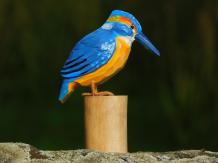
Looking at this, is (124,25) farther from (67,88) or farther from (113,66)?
(67,88)

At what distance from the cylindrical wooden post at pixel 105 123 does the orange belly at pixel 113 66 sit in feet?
0.29

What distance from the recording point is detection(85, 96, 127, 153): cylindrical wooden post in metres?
2.04

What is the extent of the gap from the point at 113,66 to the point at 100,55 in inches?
2.4

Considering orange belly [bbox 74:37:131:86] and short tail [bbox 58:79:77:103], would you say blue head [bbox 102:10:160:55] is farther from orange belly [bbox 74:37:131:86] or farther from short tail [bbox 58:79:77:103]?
short tail [bbox 58:79:77:103]

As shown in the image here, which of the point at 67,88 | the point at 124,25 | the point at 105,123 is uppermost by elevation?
the point at 124,25

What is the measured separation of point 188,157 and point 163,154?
0.08m

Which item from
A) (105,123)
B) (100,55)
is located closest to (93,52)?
(100,55)

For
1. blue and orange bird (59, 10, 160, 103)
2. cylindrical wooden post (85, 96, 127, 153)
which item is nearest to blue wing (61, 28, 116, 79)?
blue and orange bird (59, 10, 160, 103)

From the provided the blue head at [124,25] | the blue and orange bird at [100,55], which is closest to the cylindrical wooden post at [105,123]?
the blue and orange bird at [100,55]

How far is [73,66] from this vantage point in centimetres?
212

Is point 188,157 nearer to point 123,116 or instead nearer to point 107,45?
point 123,116

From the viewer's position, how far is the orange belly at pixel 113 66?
6.90 ft

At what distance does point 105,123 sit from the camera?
2043 mm

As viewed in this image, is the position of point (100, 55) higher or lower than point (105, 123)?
higher
